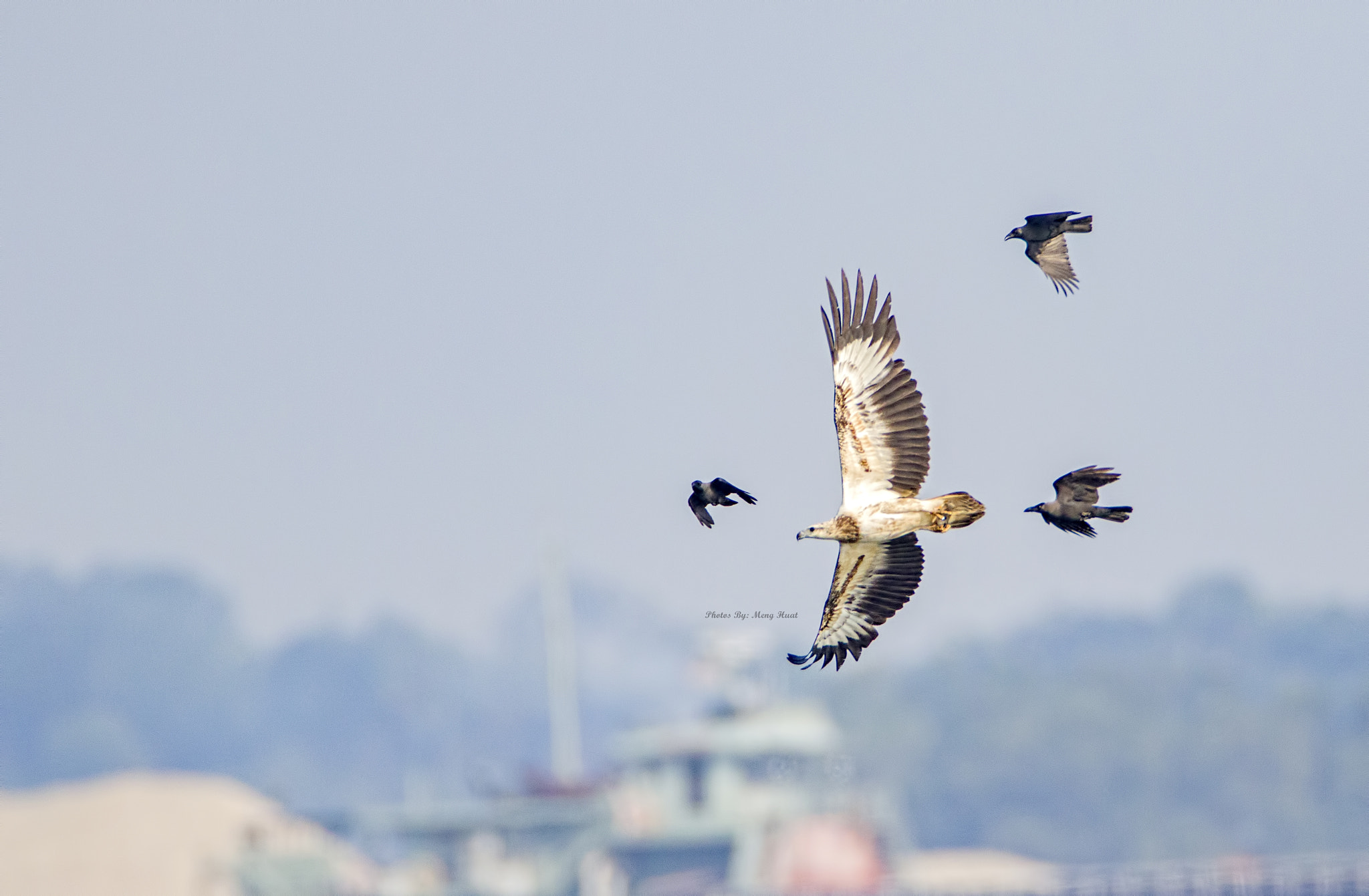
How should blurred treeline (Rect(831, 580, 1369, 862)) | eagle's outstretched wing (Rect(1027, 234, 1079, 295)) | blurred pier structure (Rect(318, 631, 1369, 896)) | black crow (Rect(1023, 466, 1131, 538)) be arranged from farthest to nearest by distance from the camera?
blurred treeline (Rect(831, 580, 1369, 862)) < blurred pier structure (Rect(318, 631, 1369, 896)) < eagle's outstretched wing (Rect(1027, 234, 1079, 295)) < black crow (Rect(1023, 466, 1131, 538))

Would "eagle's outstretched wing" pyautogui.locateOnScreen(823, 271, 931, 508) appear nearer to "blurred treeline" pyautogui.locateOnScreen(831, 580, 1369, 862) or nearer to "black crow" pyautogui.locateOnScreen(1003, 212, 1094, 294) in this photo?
"black crow" pyautogui.locateOnScreen(1003, 212, 1094, 294)

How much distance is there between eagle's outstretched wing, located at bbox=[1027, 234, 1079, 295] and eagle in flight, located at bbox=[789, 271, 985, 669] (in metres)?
2.69

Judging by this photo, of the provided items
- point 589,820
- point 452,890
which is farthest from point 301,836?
point 589,820

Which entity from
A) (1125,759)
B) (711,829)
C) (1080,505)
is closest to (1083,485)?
(1080,505)

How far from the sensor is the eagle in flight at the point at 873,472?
22.0 m

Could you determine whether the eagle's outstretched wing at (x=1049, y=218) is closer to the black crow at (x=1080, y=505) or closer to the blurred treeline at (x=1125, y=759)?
the black crow at (x=1080, y=505)

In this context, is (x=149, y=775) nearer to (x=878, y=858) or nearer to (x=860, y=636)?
(x=878, y=858)

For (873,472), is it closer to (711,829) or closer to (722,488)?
(722,488)

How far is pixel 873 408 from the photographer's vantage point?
22.5 m

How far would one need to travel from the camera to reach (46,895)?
131 meters

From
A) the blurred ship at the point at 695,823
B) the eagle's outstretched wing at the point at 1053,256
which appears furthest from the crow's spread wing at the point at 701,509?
the blurred ship at the point at 695,823

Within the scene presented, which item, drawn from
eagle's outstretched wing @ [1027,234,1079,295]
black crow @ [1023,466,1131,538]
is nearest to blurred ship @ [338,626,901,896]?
eagle's outstretched wing @ [1027,234,1079,295]

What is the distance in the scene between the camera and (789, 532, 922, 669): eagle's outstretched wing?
76.1 ft

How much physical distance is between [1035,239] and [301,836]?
7455cm
